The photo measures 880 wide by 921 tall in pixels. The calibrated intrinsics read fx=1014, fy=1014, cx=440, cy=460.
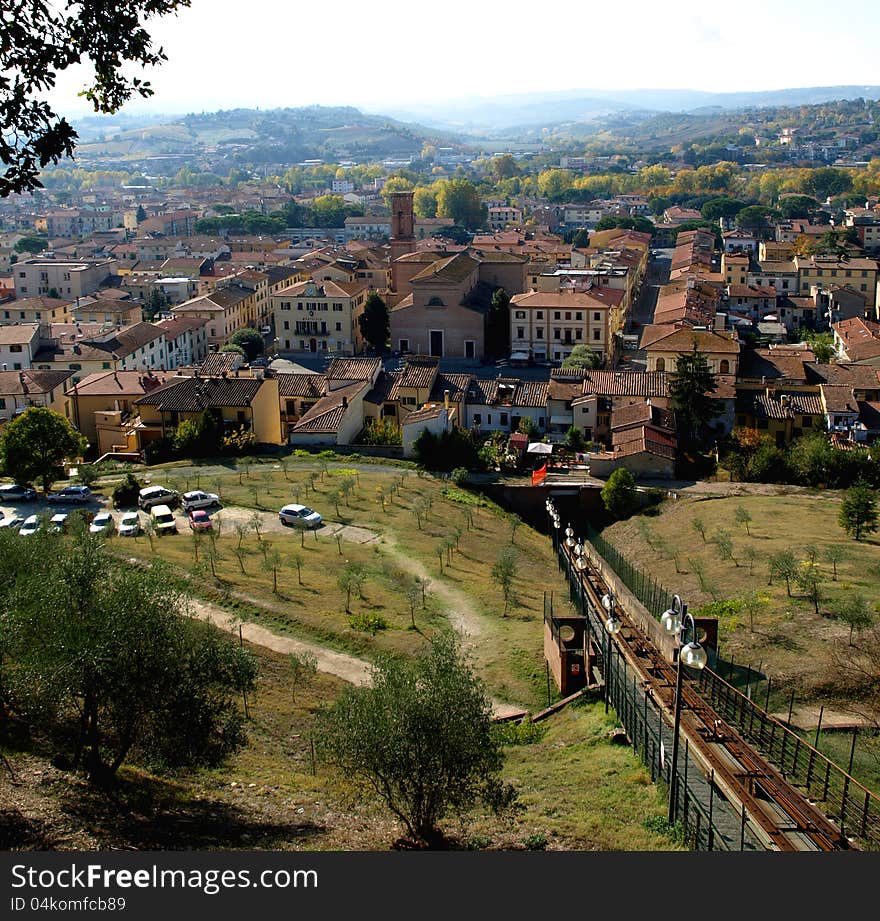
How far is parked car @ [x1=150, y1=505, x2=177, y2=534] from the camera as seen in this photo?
2255cm

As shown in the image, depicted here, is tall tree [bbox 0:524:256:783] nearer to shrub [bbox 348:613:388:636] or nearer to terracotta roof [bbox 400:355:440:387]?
shrub [bbox 348:613:388:636]

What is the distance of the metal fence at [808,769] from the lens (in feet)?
31.0

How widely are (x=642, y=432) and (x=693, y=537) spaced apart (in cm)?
632

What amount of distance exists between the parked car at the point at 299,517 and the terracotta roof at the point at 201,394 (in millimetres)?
7707

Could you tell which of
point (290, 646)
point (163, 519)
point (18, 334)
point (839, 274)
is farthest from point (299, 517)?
point (839, 274)

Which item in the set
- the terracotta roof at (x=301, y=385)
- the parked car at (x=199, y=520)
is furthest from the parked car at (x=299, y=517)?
the terracotta roof at (x=301, y=385)

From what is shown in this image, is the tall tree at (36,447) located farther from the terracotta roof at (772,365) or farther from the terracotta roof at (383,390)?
the terracotta roof at (772,365)

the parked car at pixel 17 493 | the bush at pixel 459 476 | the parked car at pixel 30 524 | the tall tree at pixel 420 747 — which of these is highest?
the tall tree at pixel 420 747

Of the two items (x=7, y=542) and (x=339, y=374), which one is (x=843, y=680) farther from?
(x=339, y=374)

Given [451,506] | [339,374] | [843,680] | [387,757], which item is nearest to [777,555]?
[843,680]

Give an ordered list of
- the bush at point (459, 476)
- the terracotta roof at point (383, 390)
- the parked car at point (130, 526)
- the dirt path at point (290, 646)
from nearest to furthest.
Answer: the dirt path at point (290, 646) → the parked car at point (130, 526) → the bush at point (459, 476) → the terracotta roof at point (383, 390)

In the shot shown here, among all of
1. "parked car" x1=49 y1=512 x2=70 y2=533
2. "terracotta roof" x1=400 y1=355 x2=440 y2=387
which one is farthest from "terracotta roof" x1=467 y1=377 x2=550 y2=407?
"parked car" x1=49 y1=512 x2=70 y2=533

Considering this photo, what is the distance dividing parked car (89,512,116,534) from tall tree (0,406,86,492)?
281 centimetres

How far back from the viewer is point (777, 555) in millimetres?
20938
